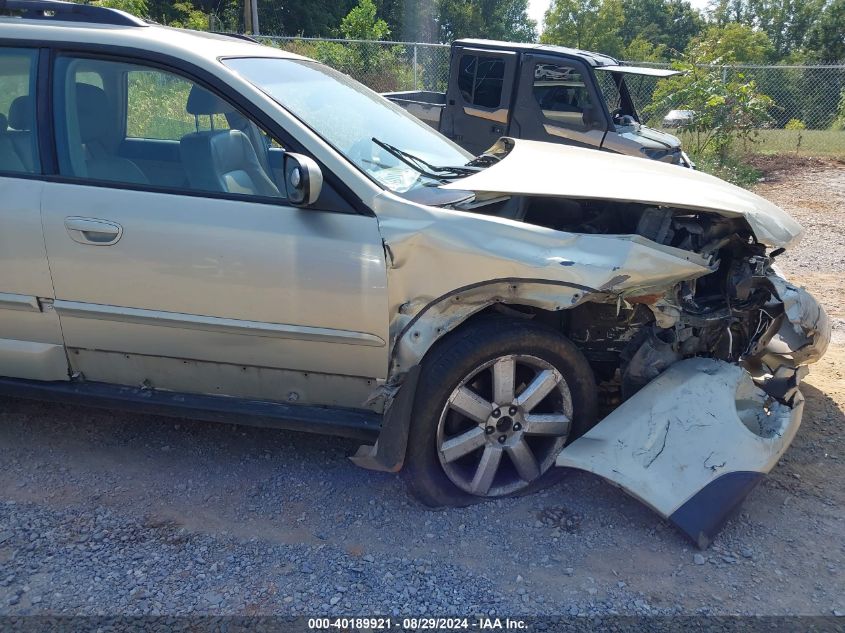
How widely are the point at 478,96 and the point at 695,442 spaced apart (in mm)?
6323

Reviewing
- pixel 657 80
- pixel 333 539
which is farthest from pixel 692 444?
pixel 657 80

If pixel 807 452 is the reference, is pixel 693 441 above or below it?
above

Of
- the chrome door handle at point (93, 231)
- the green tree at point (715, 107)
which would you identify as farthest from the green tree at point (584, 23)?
the chrome door handle at point (93, 231)

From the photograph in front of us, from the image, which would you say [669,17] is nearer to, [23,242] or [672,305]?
[672,305]

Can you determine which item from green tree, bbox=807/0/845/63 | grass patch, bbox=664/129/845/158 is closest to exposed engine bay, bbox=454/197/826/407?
grass patch, bbox=664/129/845/158

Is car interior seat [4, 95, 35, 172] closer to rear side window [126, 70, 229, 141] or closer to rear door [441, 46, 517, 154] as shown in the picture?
rear side window [126, 70, 229, 141]

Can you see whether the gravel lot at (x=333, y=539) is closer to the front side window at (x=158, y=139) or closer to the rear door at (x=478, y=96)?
the front side window at (x=158, y=139)

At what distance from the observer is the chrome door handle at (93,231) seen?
2928mm

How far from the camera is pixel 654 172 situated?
139 inches

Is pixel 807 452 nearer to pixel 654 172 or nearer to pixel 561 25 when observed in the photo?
pixel 654 172

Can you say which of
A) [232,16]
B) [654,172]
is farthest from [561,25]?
[654,172]

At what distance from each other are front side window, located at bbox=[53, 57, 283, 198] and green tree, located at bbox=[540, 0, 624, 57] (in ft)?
108

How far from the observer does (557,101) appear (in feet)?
26.4

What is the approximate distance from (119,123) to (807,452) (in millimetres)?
3685
